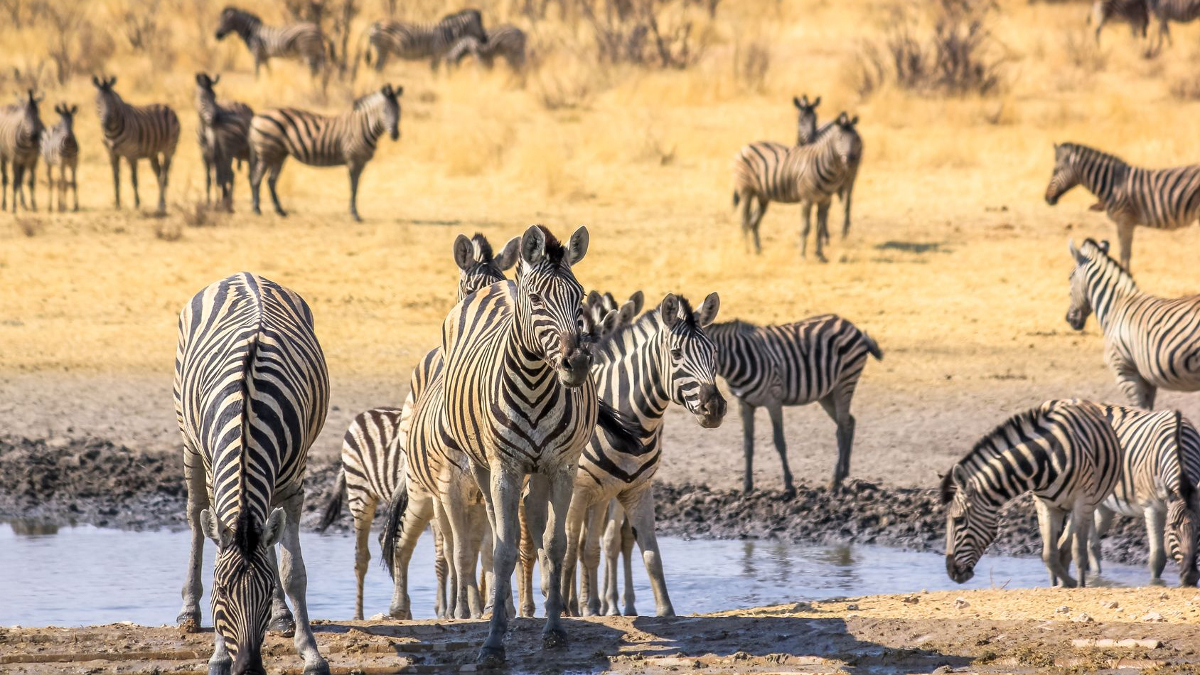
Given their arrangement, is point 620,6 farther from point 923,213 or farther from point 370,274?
point 370,274

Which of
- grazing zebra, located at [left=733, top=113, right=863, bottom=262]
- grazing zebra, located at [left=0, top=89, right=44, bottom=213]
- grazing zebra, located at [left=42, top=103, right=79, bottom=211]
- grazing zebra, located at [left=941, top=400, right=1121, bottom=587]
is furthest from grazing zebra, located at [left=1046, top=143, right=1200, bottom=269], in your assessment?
grazing zebra, located at [left=0, top=89, right=44, bottom=213]

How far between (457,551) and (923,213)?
12.2 meters

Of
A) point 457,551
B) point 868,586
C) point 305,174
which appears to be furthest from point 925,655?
point 305,174

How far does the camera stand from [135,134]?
18188 mm

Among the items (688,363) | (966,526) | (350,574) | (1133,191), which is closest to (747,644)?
(688,363)

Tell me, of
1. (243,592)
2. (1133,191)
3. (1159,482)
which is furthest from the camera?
(1133,191)

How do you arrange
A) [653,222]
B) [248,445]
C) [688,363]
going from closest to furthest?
[248,445], [688,363], [653,222]

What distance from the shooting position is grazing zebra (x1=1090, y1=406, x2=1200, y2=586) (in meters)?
7.68

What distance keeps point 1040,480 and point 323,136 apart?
40.0 ft

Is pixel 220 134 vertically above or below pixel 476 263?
above

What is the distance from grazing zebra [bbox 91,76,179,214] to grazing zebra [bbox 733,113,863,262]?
645cm

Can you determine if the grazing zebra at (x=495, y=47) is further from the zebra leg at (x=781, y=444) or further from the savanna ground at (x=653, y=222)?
the zebra leg at (x=781, y=444)

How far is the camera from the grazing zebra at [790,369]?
9.73 meters

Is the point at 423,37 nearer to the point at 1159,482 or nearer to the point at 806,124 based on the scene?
the point at 806,124
